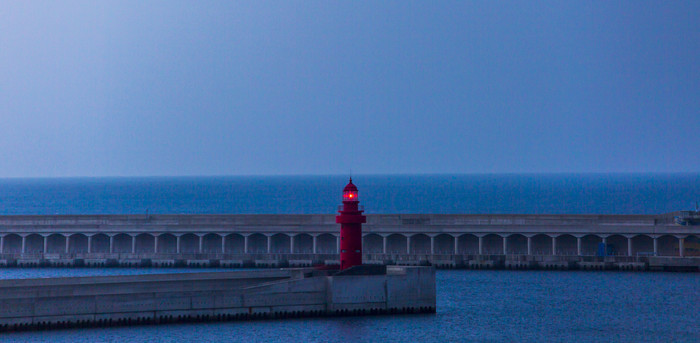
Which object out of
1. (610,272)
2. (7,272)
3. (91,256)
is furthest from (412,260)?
(7,272)

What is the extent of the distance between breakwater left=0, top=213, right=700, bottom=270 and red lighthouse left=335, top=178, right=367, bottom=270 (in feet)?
60.5

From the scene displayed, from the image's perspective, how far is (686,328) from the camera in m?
49.0

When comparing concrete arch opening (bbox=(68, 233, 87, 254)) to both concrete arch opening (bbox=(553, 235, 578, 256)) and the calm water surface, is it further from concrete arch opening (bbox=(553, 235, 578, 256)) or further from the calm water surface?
concrete arch opening (bbox=(553, 235, 578, 256))

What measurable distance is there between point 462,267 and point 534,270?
5058 millimetres

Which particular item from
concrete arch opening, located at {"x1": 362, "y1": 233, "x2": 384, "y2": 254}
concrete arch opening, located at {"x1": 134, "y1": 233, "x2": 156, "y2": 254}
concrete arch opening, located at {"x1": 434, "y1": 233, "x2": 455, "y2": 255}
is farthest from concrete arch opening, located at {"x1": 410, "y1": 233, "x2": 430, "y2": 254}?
concrete arch opening, located at {"x1": 134, "y1": 233, "x2": 156, "y2": 254}

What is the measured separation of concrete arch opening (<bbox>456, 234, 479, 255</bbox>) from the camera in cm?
7562

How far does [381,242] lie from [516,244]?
1013 centimetres

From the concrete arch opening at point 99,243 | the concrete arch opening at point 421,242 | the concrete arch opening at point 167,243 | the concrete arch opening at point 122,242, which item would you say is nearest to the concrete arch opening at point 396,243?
the concrete arch opening at point 421,242

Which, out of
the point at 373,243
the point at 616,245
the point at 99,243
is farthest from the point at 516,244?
the point at 99,243

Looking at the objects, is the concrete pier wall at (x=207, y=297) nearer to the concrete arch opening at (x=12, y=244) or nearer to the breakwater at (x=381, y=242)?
the breakwater at (x=381, y=242)

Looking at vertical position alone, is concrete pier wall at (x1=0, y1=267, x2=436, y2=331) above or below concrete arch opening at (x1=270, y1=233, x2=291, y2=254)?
below

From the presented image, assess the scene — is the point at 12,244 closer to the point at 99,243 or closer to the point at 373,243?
the point at 99,243

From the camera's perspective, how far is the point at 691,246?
7006 centimetres

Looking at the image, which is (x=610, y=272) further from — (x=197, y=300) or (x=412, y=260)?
(x=197, y=300)
